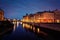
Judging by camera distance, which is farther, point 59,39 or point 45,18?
point 45,18

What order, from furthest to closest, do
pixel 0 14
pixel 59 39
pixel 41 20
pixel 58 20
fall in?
1. pixel 0 14
2. pixel 41 20
3. pixel 58 20
4. pixel 59 39

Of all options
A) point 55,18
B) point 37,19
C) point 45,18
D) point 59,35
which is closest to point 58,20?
point 55,18

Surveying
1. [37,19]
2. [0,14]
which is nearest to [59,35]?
[37,19]

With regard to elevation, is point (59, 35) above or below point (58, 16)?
below

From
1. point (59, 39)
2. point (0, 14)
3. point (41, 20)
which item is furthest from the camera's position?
point (0, 14)

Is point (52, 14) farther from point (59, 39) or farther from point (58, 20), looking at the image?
point (59, 39)

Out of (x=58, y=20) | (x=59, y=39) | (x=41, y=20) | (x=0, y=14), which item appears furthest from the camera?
(x=0, y=14)

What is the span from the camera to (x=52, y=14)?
110438 mm

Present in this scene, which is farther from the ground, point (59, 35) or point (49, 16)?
point (49, 16)

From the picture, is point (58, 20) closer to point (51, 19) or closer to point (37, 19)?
point (51, 19)

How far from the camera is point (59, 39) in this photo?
2592cm

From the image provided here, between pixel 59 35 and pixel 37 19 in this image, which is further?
pixel 37 19

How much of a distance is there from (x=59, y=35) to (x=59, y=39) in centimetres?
156

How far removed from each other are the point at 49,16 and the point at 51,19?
3.04 metres
